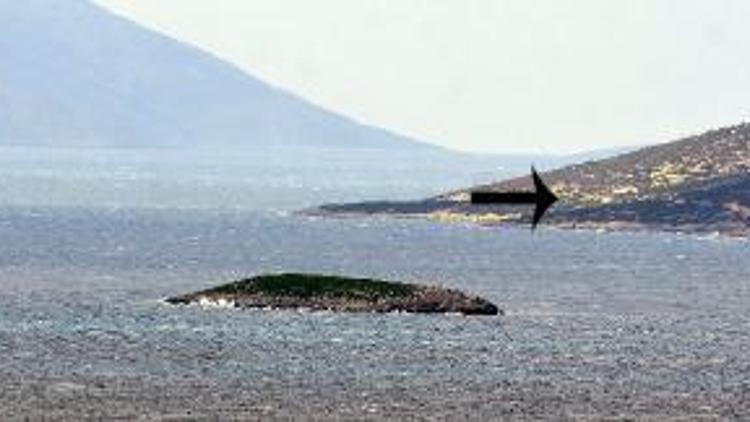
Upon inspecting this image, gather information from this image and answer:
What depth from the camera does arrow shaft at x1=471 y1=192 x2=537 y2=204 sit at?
50.4m

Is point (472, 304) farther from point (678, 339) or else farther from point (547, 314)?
point (678, 339)

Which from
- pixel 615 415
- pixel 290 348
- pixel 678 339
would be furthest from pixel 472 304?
pixel 615 415

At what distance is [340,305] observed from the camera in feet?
611

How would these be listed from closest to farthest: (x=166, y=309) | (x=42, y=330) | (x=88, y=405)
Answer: (x=88, y=405)
(x=42, y=330)
(x=166, y=309)

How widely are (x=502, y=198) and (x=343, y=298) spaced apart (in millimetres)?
136170

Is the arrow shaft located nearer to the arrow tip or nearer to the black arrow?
the black arrow

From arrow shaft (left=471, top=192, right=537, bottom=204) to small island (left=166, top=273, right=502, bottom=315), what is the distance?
133 metres

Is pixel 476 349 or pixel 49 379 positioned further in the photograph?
pixel 476 349

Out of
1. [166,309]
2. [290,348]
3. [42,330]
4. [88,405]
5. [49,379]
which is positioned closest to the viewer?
[88,405]

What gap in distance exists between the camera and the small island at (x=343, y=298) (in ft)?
Answer: 611

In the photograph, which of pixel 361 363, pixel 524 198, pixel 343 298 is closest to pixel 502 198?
pixel 524 198

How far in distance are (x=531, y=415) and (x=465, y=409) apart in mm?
4288

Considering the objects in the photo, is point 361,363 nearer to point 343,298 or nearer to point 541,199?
point 343,298

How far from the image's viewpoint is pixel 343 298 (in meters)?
187
